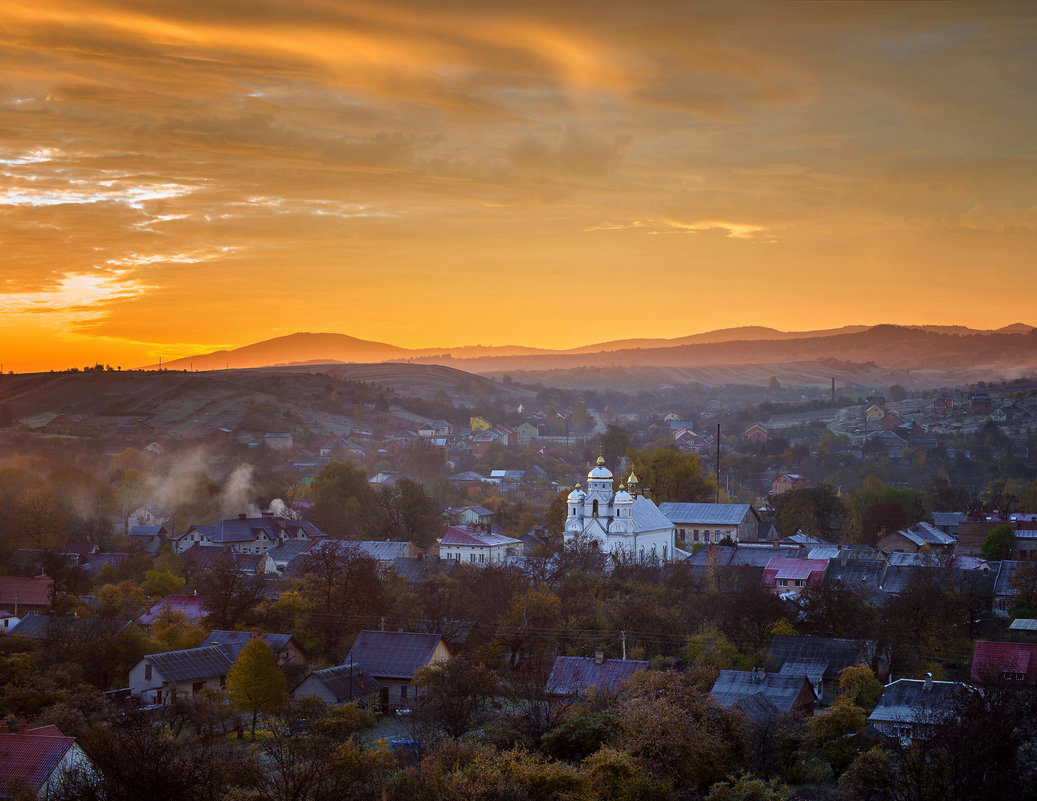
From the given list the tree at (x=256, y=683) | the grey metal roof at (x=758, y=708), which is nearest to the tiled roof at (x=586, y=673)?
the grey metal roof at (x=758, y=708)

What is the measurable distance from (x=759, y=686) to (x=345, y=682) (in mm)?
11023

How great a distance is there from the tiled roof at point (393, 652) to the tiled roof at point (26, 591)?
13349 millimetres

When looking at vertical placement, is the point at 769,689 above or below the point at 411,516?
below

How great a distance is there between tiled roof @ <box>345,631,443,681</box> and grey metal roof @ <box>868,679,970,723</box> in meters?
12.5

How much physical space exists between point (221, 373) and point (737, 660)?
109231mm

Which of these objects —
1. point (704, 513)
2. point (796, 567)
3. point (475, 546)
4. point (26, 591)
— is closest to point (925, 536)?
point (704, 513)

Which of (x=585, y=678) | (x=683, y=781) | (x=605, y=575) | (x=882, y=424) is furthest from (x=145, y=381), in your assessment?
(x=683, y=781)

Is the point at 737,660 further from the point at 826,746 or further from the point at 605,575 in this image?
the point at 605,575

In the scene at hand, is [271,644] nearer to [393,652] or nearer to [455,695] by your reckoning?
[393,652]

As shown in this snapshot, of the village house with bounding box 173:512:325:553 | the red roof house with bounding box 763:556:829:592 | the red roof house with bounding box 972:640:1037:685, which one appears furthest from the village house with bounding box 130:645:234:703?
the village house with bounding box 173:512:325:553

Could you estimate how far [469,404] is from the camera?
160375 millimetres

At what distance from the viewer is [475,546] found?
2141 inches

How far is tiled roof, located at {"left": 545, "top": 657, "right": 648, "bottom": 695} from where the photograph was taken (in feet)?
100

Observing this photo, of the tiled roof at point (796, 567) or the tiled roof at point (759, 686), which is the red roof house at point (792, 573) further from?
the tiled roof at point (759, 686)
